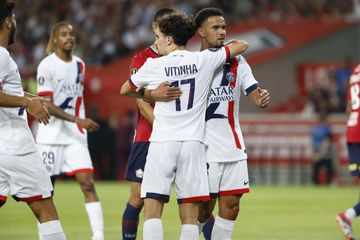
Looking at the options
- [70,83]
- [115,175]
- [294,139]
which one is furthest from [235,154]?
[115,175]

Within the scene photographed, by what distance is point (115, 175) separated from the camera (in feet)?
87.6

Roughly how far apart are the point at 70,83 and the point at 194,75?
3.81m

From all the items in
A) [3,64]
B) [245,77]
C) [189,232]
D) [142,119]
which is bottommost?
[189,232]

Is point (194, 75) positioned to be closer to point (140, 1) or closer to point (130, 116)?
point (130, 116)

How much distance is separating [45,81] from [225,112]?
3316 mm

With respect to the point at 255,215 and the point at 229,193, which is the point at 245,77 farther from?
the point at 255,215

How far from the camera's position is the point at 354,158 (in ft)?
39.0

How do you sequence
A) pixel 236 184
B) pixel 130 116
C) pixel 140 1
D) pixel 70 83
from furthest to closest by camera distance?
pixel 140 1
pixel 130 116
pixel 70 83
pixel 236 184

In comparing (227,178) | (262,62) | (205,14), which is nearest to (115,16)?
(262,62)

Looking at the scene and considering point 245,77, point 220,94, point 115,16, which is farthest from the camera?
point 115,16

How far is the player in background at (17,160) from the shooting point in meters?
7.72

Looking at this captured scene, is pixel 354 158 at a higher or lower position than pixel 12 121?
lower

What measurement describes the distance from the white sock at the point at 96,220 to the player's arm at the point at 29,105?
3665mm

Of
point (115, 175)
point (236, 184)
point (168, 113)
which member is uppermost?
point (168, 113)
